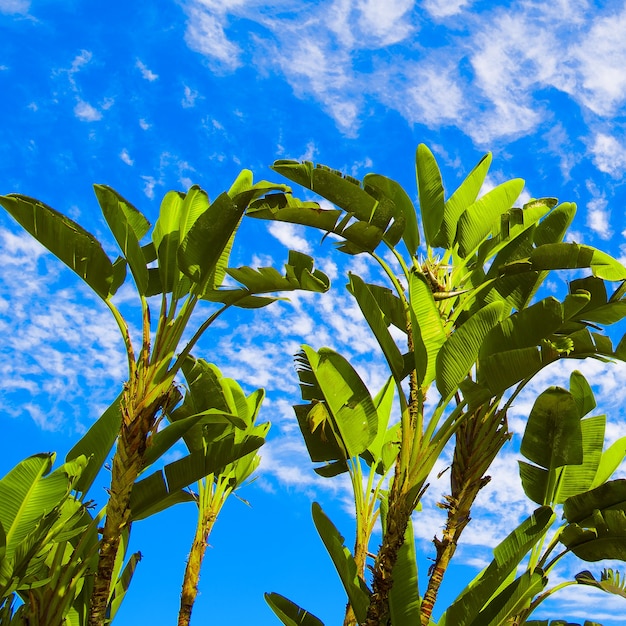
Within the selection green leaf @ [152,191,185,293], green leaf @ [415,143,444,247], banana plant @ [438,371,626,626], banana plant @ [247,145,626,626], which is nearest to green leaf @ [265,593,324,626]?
banana plant @ [247,145,626,626]

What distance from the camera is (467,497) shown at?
6.95m

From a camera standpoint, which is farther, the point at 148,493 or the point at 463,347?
the point at 148,493

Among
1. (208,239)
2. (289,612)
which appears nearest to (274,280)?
(208,239)

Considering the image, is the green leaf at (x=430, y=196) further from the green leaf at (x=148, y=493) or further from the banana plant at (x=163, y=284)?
the green leaf at (x=148, y=493)

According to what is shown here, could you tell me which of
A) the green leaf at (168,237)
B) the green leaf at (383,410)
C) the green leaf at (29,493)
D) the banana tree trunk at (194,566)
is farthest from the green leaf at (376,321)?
the banana tree trunk at (194,566)

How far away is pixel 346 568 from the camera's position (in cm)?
703

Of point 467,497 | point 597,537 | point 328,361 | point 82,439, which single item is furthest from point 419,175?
point 82,439

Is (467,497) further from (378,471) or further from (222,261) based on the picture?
(222,261)

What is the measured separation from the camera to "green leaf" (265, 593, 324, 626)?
7699mm

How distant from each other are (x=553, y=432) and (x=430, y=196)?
313 centimetres

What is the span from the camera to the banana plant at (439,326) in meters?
6.30

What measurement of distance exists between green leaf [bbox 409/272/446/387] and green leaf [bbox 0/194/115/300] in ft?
10.4

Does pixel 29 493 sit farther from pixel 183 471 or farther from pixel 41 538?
pixel 183 471

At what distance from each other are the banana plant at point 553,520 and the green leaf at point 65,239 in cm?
481
